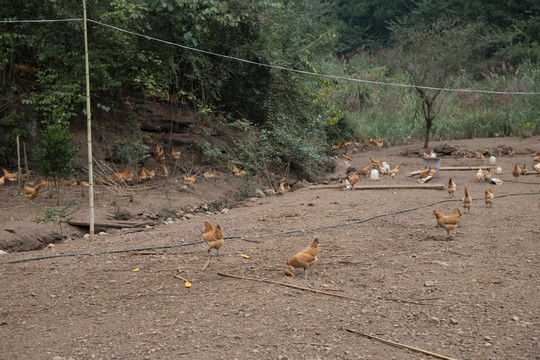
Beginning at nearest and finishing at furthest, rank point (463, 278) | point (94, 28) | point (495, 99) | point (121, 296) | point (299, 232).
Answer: point (121, 296), point (463, 278), point (299, 232), point (94, 28), point (495, 99)

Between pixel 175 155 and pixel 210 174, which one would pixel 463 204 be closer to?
pixel 210 174

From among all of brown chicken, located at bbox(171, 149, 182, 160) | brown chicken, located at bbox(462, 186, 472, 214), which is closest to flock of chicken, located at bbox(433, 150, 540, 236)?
brown chicken, located at bbox(462, 186, 472, 214)

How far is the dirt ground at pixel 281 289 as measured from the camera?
3.57 m

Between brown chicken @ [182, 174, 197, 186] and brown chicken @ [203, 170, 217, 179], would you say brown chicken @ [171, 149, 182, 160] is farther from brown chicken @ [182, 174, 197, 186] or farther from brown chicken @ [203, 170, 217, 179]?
brown chicken @ [182, 174, 197, 186]

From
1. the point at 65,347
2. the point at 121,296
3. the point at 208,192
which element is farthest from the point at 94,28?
the point at 65,347

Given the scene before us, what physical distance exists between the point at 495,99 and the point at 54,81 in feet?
52.0

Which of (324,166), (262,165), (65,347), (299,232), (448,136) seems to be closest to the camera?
(65,347)

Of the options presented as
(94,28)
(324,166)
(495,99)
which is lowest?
(324,166)

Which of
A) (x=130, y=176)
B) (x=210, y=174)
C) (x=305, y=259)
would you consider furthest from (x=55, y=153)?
(x=305, y=259)

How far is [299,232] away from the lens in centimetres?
655

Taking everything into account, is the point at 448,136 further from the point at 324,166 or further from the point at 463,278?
the point at 463,278

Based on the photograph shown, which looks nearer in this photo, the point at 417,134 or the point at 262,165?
the point at 262,165

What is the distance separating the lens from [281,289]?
4.48 meters

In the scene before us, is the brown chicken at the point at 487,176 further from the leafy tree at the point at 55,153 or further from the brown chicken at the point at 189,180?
the leafy tree at the point at 55,153
